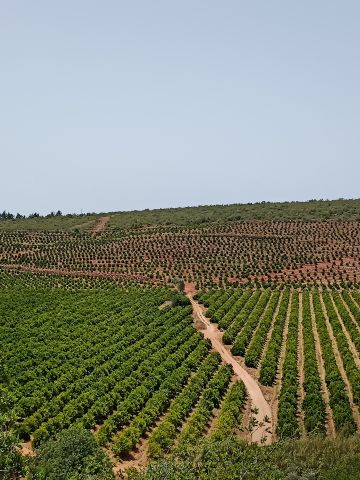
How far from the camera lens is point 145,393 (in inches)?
1372

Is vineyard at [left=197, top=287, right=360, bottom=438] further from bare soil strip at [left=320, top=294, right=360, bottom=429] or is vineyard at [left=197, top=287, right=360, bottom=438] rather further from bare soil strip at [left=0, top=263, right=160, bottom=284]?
bare soil strip at [left=0, top=263, right=160, bottom=284]

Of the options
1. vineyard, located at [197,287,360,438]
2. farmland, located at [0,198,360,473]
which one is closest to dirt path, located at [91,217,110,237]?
farmland, located at [0,198,360,473]

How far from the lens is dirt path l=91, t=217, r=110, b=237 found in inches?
4665

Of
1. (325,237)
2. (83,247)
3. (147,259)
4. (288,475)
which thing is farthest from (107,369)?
(325,237)

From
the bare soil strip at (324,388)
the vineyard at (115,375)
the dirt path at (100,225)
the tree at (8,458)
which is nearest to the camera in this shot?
the tree at (8,458)

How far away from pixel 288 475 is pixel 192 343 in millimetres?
24699

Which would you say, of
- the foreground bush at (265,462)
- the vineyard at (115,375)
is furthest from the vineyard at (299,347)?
the foreground bush at (265,462)

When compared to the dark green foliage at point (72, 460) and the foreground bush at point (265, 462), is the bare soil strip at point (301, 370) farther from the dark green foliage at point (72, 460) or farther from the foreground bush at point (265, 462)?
the dark green foliage at point (72, 460)

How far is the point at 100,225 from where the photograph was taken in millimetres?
129125

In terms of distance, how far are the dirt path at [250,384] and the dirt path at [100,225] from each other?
2535 inches

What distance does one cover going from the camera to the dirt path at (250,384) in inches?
1231

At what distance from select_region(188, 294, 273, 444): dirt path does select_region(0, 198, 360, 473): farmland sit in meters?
0.11

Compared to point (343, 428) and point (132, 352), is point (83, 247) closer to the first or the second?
point (132, 352)

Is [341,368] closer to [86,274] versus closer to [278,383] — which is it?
[278,383]
